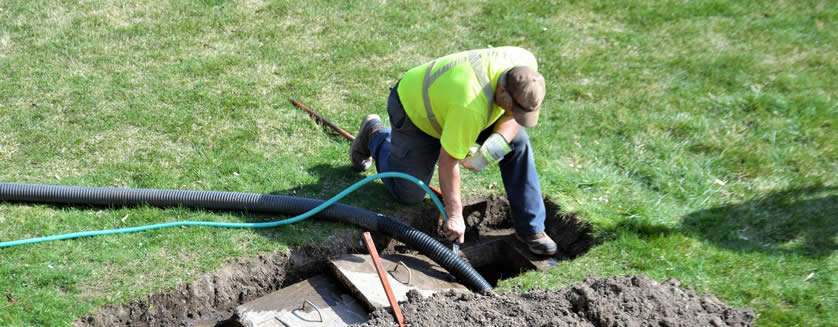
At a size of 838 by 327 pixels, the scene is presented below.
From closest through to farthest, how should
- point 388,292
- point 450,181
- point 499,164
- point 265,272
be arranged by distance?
point 388,292 → point 450,181 → point 265,272 → point 499,164

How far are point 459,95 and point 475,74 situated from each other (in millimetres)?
162

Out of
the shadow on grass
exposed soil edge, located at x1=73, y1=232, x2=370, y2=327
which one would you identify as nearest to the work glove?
exposed soil edge, located at x1=73, y1=232, x2=370, y2=327

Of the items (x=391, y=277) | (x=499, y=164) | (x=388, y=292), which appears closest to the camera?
(x=388, y=292)

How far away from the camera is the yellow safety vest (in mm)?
3326

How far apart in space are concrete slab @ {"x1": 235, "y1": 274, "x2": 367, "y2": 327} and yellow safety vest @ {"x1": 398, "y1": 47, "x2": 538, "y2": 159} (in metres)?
1.08

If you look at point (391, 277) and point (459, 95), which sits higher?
point (459, 95)

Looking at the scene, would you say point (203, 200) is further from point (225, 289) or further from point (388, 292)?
point (388, 292)

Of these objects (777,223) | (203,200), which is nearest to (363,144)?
(203,200)

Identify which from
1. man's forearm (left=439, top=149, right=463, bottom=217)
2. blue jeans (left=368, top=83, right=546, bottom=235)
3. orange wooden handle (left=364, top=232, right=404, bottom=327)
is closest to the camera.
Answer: orange wooden handle (left=364, top=232, right=404, bottom=327)

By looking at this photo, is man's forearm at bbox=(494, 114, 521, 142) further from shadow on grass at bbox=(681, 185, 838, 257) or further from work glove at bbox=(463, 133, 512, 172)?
shadow on grass at bbox=(681, 185, 838, 257)

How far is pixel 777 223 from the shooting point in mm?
4184

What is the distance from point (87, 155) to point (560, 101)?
4.18m

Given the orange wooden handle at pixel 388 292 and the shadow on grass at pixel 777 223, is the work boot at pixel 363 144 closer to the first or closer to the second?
the orange wooden handle at pixel 388 292

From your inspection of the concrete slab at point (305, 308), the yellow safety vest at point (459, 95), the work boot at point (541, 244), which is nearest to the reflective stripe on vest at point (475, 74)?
the yellow safety vest at point (459, 95)
